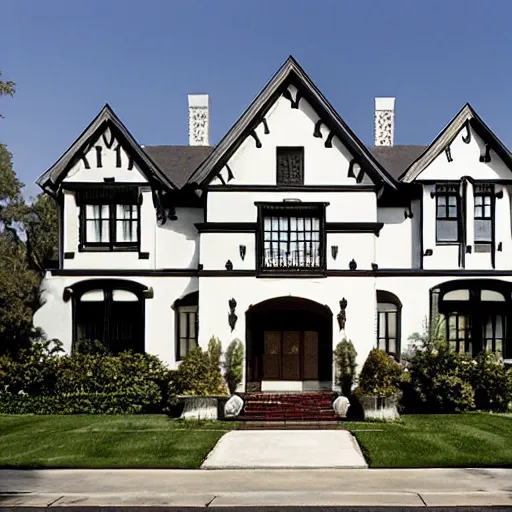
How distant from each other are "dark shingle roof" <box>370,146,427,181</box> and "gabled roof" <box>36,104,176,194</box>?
323 inches

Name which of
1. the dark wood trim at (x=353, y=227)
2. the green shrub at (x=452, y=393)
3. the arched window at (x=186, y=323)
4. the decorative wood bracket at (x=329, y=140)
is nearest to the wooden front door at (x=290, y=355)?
the arched window at (x=186, y=323)

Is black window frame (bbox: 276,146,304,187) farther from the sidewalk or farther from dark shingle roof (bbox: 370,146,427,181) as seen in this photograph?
the sidewalk

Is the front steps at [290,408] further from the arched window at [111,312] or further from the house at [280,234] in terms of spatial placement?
the arched window at [111,312]

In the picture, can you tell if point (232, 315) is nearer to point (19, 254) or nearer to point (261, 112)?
point (261, 112)

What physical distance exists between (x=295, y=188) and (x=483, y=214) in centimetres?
671

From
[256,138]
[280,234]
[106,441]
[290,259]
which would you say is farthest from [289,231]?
[106,441]

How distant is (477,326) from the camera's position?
23844 mm

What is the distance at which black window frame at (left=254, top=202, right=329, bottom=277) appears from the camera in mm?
22438

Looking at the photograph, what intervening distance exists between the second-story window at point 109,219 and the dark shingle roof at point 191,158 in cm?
186

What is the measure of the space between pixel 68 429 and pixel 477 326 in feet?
45.7

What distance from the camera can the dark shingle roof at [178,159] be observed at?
82.9ft

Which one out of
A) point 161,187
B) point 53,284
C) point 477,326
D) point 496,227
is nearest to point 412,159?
point 496,227

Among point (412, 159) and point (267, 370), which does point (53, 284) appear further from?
point (412, 159)

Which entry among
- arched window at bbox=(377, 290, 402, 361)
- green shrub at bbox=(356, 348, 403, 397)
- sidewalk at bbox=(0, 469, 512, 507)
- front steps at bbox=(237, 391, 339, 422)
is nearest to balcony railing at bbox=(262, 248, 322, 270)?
arched window at bbox=(377, 290, 402, 361)
